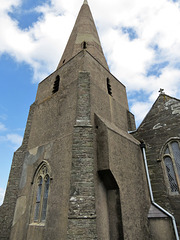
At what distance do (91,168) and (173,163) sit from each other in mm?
4512

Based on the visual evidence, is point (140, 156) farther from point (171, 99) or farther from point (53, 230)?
point (53, 230)

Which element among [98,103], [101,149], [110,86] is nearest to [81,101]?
[98,103]

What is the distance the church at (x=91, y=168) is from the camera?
559cm

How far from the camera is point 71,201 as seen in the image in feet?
16.9

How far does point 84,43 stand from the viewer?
Result: 13102 mm

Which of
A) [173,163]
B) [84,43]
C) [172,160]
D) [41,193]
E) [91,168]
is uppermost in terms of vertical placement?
[84,43]

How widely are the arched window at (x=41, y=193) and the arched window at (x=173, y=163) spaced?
18.5 feet

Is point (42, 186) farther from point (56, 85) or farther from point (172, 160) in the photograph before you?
point (172, 160)

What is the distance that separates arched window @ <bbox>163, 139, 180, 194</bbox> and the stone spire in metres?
7.53

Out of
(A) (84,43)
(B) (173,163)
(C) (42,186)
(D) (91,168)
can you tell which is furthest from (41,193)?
(A) (84,43)

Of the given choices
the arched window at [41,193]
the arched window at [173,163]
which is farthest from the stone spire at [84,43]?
the arched window at [41,193]

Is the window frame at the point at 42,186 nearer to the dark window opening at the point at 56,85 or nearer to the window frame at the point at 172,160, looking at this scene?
the dark window opening at the point at 56,85

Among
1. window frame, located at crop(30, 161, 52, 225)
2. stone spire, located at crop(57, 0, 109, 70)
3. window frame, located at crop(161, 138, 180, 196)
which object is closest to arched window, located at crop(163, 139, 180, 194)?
window frame, located at crop(161, 138, 180, 196)

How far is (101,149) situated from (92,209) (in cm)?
214
